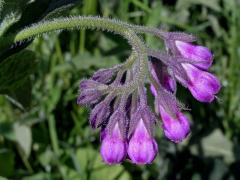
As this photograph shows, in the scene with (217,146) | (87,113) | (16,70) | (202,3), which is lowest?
(217,146)

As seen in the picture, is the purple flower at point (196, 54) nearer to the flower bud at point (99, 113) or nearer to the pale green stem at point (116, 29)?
the pale green stem at point (116, 29)

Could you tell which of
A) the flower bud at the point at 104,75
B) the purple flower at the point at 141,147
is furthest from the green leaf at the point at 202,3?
the purple flower at the point at 141,147

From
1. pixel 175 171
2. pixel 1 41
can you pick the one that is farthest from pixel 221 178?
pixel 1 41

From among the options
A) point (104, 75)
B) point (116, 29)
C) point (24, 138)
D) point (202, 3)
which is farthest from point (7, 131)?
point (202, 3)

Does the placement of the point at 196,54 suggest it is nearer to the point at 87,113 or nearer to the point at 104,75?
the point at 104,75

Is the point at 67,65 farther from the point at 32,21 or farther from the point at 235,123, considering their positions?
the point at 235,123
